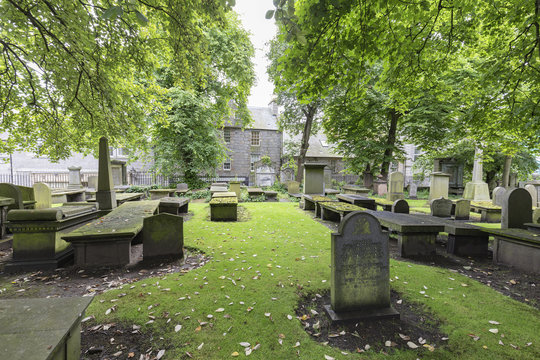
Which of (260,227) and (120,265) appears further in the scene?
(260,227)

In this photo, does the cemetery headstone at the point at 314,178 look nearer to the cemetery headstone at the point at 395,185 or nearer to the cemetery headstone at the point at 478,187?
the cemetery headstone at the point at 395,185

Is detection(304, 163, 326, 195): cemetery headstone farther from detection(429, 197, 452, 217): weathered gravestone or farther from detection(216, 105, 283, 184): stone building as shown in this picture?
detection(216, 105, 283, 184): stone building

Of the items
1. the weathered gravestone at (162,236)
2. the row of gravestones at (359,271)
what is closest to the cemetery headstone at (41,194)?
the weathered gravestone at (162,236)

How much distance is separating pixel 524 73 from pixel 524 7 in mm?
1406

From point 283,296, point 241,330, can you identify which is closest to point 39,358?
point 241,330

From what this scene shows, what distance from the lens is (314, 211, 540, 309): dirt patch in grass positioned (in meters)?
3.77

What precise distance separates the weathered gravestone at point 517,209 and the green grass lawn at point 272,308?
2.72m

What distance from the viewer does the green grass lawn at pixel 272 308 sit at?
252cm

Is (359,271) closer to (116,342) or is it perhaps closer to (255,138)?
(116,342)

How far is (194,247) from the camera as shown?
5.73 m

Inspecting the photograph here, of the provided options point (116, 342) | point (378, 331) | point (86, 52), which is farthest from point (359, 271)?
point (86, 52)

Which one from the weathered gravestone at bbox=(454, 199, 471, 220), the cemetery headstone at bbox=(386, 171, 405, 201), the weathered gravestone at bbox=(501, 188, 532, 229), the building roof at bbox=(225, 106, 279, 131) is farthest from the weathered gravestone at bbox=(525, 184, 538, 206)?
the building roof at bbox=(225, 106, 279, 131)

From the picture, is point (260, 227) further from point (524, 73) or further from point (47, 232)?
point (524, 73)

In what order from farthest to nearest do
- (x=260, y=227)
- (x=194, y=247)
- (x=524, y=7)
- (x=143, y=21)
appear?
1. (x=260, y=227)
2. (x=194, y=247)
3. (x=524, y=7)
4. (x=143, y=21)
